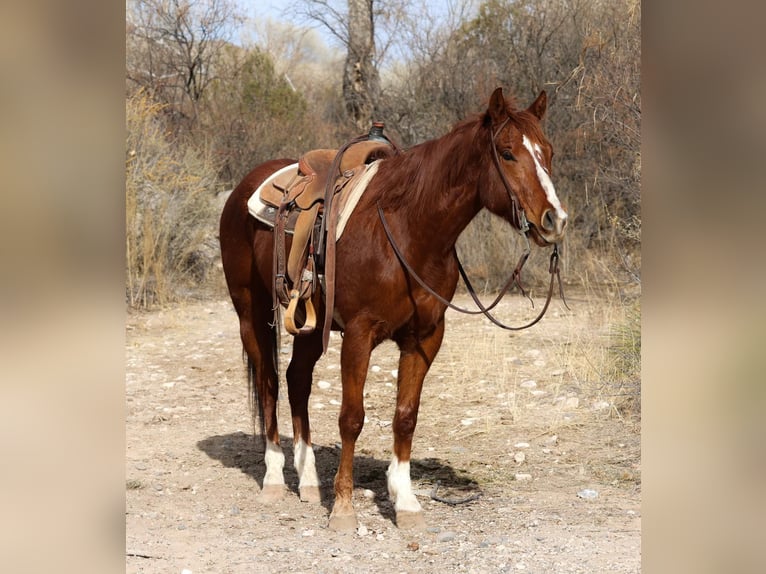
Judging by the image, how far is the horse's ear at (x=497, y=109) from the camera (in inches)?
133

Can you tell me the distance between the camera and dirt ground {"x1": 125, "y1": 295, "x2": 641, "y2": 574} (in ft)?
12.0

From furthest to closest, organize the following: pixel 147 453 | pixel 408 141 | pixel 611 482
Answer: pixel 408 141 → pixel 147 453 → pixel 611 482

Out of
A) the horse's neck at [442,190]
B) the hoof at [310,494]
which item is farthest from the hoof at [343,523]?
the horse's neck at [442,190]

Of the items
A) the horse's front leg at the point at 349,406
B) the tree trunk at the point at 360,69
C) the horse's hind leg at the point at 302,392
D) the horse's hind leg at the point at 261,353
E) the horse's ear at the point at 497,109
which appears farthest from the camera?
the tree trunk at the point at 360,69

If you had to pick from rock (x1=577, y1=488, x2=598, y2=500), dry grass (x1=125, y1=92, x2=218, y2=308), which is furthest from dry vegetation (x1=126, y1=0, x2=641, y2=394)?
rock (x1=577, y1=488, x2=598, y2=500)

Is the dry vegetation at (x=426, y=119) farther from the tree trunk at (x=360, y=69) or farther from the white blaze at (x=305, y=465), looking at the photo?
the white blaze at (x=305, y=465)

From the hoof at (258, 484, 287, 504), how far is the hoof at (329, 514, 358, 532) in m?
0.61
